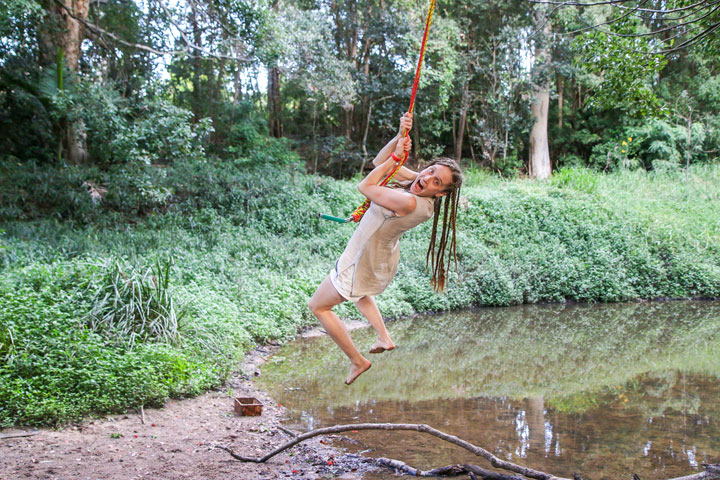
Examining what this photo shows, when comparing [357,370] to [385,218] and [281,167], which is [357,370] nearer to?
[385,218]

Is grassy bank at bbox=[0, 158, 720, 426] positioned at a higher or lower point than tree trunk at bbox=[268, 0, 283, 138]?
lower

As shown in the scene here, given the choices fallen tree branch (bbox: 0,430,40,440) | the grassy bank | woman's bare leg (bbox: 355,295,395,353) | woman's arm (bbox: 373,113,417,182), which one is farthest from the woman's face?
fallen tree branch (bbox: 0,430,40,440)

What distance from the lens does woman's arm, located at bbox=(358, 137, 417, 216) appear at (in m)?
3.21

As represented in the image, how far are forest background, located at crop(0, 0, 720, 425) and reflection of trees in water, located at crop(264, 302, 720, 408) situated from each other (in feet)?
2.28

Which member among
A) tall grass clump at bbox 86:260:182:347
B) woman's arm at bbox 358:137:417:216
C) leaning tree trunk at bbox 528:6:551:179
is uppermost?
leaning tree trunk at bbox 528:6:551:179

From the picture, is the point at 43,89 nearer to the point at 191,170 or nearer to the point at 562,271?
the point at 191,170

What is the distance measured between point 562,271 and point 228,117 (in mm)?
10070

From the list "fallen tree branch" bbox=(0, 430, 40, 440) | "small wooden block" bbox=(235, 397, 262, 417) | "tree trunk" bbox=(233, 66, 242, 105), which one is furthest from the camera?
"tree trunk" bbox=(233, 66, 242, 105)

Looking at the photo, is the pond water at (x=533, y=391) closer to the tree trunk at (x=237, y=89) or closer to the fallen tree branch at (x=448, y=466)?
the fallen tree branch at (x=448, y=466)

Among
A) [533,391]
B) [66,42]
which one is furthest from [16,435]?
[66,42]

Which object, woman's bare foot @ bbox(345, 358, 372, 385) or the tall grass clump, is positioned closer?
woman's bare foot @ bbox(345, 358, 372, 385)

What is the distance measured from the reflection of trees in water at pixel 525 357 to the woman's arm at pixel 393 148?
279 centimetres

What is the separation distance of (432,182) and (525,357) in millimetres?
5033

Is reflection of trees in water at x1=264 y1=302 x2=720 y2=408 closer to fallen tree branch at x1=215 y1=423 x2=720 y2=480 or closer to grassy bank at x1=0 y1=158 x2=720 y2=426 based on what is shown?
grassy bank at x1=0 y1=158 x2=720 y2=426
